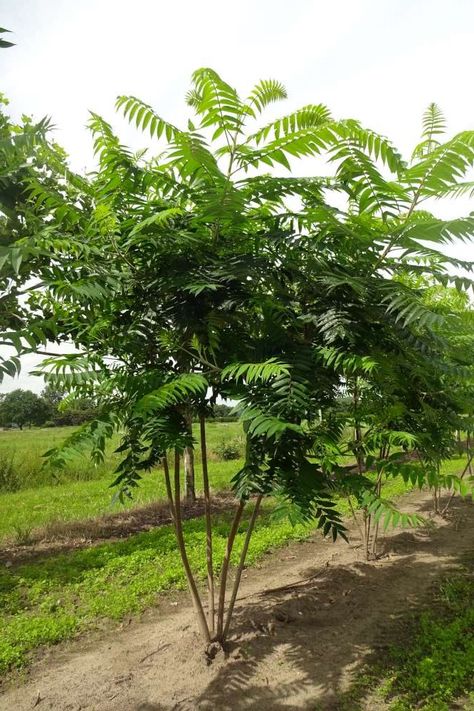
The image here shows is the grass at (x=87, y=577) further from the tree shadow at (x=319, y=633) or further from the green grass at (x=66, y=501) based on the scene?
the tree shadow at (x=319, y=633)

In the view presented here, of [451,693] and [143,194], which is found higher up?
[143,194]

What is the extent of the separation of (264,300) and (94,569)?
5.93m

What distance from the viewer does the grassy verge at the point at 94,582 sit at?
196 inches

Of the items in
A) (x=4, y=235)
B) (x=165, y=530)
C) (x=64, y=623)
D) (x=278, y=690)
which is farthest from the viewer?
(x=165, y=530)

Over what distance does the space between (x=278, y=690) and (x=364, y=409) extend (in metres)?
2.23

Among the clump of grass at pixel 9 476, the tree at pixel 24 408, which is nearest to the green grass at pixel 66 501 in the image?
the clump of grass at pixel 9 476

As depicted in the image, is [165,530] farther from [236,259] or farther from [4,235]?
[236,259]

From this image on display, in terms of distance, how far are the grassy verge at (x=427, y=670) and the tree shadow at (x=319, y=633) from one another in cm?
11

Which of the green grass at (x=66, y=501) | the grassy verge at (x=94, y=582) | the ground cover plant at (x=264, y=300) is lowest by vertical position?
the grassy verge at (x=94, y=582)

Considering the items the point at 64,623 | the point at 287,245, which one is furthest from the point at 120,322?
the point at 64,623

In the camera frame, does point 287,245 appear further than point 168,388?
Yes

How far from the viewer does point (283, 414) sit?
2.18m

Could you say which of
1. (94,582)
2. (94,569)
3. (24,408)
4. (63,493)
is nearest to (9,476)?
(63,493)

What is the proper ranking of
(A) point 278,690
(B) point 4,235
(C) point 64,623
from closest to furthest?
(A) point 278,690 < (C) point 64,623 < (B) point 4,235
